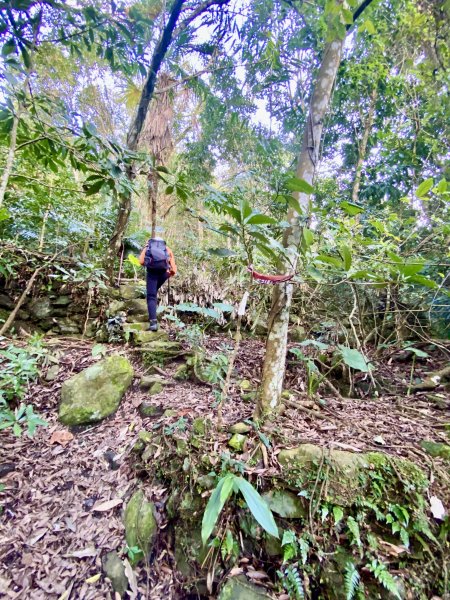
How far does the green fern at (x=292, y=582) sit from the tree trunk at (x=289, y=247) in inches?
33.0

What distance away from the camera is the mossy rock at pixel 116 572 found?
1661mm

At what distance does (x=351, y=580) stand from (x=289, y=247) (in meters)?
1.92

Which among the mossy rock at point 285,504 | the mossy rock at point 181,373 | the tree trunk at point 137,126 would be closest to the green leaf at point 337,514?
the mossy rock at point 285,504

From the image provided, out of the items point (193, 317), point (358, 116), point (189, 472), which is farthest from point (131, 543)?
point (358, 116)

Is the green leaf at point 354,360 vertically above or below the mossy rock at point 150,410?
above

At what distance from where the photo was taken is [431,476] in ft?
5.03

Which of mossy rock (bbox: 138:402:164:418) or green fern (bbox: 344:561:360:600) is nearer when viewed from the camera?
green fern (bbox: 344:561:360:600)

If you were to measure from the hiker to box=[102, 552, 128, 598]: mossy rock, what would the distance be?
7.28 ft

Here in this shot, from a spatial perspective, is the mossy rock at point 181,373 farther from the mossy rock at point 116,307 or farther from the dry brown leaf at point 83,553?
the dry brown leaf at point 83,553

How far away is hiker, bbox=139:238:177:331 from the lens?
3.49 m

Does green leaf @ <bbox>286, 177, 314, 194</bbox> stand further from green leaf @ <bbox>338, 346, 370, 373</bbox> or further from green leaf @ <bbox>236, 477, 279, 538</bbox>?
green leaf @ <bbox>236, 477, 279, 538</bbox>

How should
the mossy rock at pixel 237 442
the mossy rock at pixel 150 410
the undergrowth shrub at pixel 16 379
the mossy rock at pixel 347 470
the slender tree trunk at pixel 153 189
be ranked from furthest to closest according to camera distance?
the slender tree trunk at pixel 153 189 < the mossy rock at pixel 150 410 < the undergrowth shrub at pixel 16 379 < the mossy rock at pixel 237 442 < the mossy rock at pixel 347 470

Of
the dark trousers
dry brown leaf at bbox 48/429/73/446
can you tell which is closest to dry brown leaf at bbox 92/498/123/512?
dry brown leaf at bbox 48/429/73/446

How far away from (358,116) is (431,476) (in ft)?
20.4
